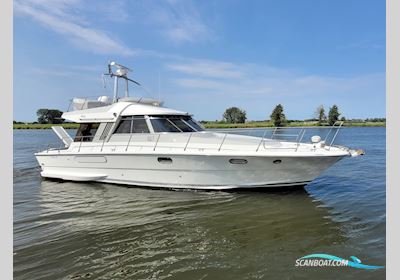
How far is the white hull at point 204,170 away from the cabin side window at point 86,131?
1.13 meters

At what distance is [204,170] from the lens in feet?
29.8

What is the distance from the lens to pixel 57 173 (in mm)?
11789

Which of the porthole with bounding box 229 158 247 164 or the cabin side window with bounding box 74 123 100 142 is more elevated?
the cabin side window with bounding box 74 123 100 142

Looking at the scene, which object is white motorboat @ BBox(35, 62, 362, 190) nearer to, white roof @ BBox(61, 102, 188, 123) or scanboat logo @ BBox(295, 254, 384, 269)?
white roof @ BBox(61, 102, 188, 123)

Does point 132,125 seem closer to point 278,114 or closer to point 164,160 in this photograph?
point 164,160

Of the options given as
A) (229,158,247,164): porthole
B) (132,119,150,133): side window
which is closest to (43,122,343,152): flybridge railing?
(132,119,150,133): side window

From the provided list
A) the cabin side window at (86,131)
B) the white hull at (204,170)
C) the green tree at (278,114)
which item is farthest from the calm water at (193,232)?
the green tree at (278,114)

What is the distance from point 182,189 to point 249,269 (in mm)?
5040

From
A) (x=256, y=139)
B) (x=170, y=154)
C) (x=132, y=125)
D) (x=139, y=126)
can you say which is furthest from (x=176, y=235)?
(x=132, y=125)

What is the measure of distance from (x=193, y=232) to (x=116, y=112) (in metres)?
6.28

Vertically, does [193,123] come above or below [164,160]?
above

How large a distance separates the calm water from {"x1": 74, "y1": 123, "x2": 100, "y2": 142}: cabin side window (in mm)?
2358

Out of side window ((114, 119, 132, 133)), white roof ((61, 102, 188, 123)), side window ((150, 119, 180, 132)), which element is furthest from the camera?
side window ((114, 119, 132, 133))

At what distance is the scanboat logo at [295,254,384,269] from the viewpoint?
16.0 feet
